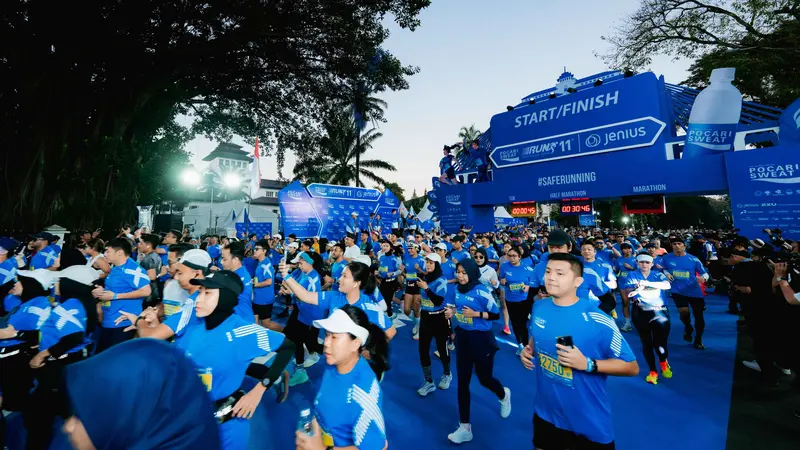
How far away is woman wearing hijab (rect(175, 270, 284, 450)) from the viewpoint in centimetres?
250

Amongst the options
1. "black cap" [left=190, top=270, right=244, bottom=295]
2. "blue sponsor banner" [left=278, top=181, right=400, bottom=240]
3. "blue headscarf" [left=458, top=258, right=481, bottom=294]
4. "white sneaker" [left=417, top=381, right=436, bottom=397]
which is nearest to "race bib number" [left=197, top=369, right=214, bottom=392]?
"black cap" [left=190, top=270, right=244, bottom=295]

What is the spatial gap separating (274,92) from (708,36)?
1914cm

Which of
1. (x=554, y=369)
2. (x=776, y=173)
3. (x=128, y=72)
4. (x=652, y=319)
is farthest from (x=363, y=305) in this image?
(x=128, y=72)

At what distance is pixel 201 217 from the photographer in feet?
146

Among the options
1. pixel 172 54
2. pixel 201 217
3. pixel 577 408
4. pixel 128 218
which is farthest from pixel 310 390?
pixel 201 217

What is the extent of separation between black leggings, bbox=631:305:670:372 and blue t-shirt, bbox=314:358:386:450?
5.35 meters

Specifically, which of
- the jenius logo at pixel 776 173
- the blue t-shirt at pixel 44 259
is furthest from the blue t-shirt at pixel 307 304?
the jenius logo at pixel 776 173

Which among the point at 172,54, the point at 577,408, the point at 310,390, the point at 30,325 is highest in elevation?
the point at 172,54

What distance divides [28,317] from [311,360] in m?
3.88

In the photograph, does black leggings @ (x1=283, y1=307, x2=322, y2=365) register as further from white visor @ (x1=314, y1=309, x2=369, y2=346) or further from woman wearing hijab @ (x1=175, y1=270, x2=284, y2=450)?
white visor @ (x1=314, y1=309, x2=369, y2=346)

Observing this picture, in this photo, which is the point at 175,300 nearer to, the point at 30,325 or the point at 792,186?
the point at 30,325

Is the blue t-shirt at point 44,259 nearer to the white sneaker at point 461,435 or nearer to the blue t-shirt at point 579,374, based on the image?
the white sneaker at point 461,435

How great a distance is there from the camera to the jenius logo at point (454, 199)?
16.9 m

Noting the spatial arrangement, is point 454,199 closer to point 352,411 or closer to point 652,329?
point 652,329
